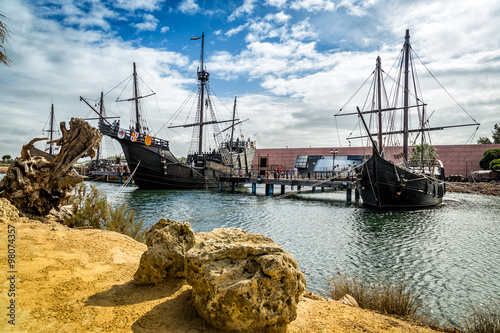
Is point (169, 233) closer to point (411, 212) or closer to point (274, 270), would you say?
point (274, 270)

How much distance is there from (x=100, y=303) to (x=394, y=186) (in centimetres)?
2104

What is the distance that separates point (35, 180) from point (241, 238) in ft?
25.8

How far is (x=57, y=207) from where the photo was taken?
8.90 meters

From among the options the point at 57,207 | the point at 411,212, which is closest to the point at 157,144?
the point at 57,207

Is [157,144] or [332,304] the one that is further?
[157,144]

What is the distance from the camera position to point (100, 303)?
11.0 ft

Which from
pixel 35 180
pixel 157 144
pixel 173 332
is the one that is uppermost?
pixel 157 144

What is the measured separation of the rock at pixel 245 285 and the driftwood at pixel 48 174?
737cm

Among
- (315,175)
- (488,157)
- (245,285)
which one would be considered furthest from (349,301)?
(488,157)

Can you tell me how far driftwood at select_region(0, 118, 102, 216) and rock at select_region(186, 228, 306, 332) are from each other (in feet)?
24.2

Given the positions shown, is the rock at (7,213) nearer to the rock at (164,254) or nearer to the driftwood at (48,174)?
the driftwood at (48,174)

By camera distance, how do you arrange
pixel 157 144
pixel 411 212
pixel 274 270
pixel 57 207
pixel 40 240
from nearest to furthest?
pixel 274 270 → pixel 40 240 → pixel 57 207 → pixel 411 212 → pixel 157 144

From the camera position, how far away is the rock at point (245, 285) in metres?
2.75

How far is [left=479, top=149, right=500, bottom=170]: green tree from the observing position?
151 feet
